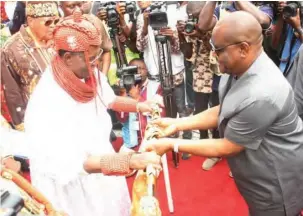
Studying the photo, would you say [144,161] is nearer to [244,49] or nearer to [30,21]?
[244,49]

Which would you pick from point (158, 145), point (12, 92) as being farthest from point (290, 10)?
point (12, 92)

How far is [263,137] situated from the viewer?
1.66 m

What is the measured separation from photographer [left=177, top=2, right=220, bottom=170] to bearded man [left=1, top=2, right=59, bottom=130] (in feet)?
3.96

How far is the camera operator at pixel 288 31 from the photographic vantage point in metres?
2.86

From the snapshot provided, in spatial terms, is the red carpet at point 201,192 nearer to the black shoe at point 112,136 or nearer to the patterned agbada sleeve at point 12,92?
the black shoe at point 112,136

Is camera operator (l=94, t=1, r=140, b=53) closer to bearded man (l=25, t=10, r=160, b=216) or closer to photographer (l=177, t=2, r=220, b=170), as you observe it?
photographer (l=177, t=2, r=220, b=170)

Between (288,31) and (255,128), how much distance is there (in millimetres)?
1791

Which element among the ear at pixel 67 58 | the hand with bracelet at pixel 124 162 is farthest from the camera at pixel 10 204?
the ear at pixel 67 58

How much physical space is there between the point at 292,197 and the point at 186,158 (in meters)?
1.75

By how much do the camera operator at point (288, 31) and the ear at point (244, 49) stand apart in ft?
4.62

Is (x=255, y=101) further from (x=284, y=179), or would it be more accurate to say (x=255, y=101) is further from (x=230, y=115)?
(x=284, y=179)

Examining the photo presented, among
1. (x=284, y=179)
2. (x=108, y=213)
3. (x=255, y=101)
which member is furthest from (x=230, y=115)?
(x=108, y=213)

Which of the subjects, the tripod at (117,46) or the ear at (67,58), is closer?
the ear at (67,58)

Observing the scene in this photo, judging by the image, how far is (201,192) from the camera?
3.05 metres
